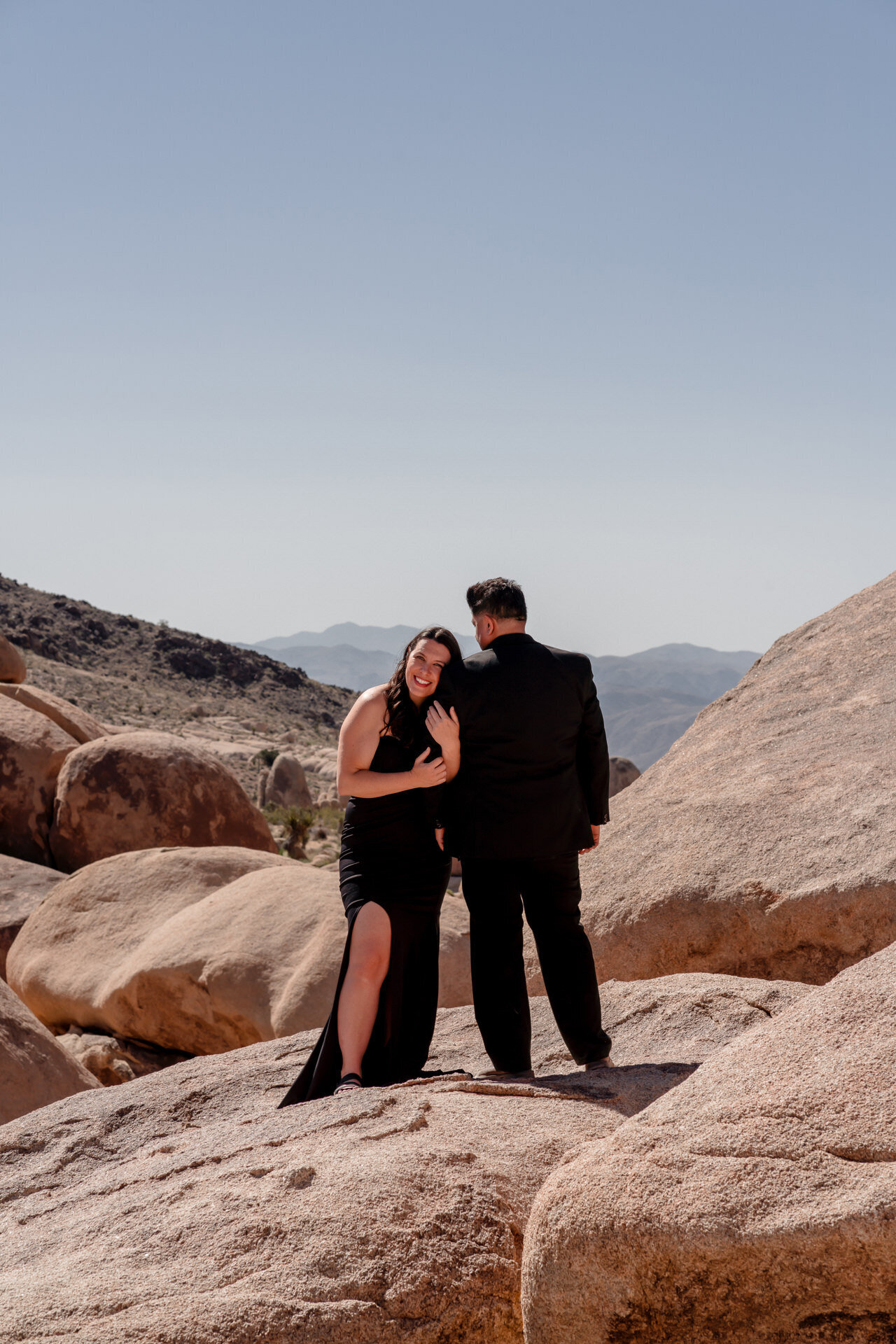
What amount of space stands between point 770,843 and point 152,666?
52.4 meters

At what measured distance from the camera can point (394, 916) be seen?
4164 millimetres

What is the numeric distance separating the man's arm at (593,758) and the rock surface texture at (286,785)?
25.2 meters

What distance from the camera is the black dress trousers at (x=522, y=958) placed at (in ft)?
→ 12.8

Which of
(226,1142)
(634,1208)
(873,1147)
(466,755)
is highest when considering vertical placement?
(466,755)

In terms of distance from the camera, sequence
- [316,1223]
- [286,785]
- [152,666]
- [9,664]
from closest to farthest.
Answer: [316,1223]
[9,664]
[286,785]
[152,666]

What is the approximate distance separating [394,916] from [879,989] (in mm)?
2037

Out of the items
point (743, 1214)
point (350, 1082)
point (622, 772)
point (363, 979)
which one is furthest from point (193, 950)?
point (622, 772)

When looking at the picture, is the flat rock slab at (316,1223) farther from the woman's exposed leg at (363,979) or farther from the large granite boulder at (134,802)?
the large granite boulder at (134,802)

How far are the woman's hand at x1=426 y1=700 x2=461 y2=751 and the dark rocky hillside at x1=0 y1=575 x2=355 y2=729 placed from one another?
132ft

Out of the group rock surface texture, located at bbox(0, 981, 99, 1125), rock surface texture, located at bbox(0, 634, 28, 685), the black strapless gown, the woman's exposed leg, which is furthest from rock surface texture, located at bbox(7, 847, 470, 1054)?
rock surface texture, located at bbox(0, 634, 28, 685)

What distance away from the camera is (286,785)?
29.7 metres

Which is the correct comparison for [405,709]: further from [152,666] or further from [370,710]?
[152,666]

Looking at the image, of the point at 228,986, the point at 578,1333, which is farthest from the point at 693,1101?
the point at 228,986

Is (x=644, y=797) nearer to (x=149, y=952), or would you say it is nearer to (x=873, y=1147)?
(x=149, y=952)
